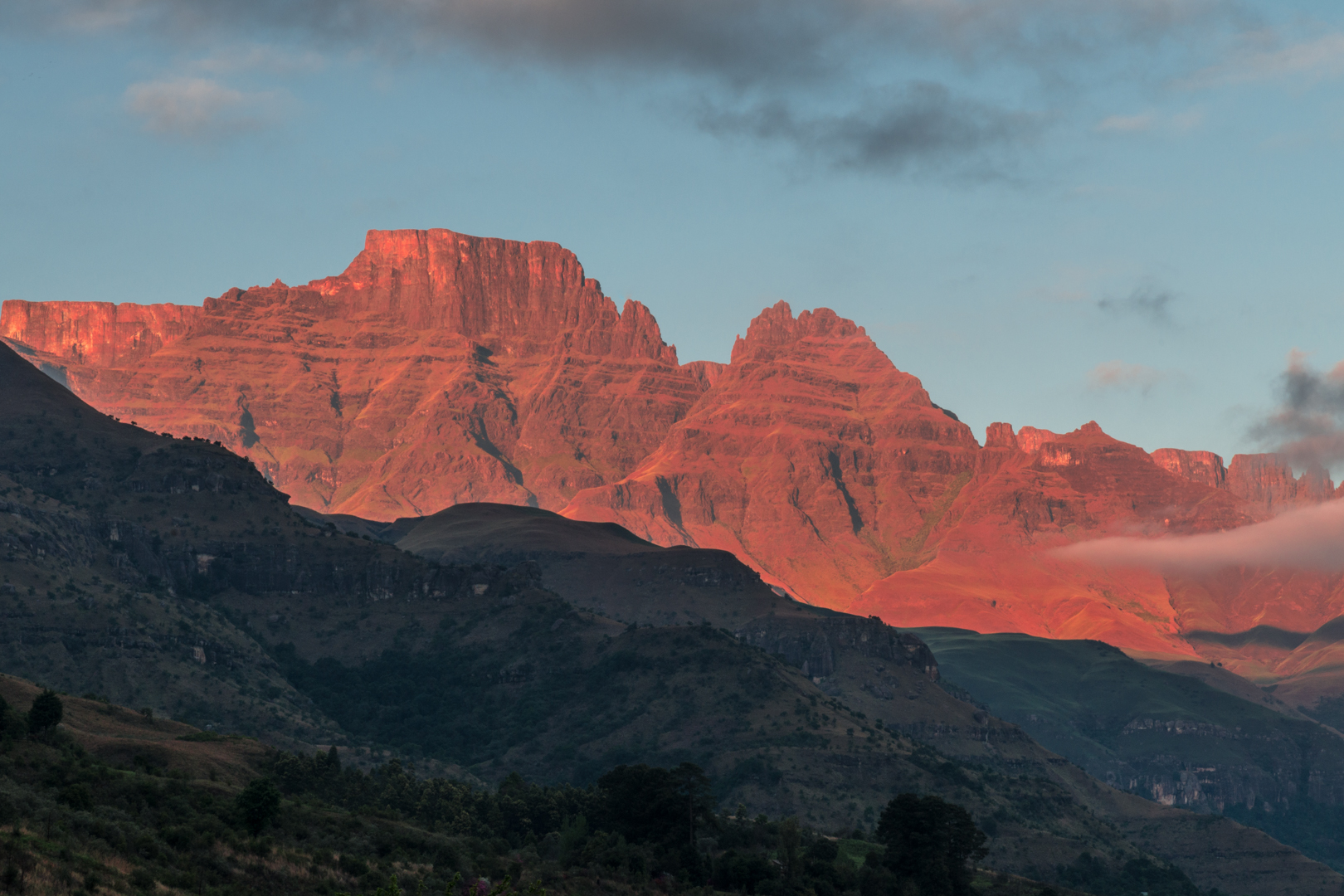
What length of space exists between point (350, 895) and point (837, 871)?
8380 cm

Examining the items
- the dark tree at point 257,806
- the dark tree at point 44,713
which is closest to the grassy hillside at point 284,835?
the dark tree at point 257,806

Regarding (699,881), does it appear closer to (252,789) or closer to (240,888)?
(252,789)

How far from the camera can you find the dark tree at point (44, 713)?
498 ft

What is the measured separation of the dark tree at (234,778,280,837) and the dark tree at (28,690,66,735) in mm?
29274

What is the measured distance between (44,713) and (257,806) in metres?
34.6

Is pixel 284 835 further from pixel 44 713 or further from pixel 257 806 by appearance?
pixel 44 713

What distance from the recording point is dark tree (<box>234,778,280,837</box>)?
421 ft

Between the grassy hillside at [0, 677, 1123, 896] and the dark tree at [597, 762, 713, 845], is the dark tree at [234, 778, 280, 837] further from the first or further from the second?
the dark tree at [597, 762, 713, 845]

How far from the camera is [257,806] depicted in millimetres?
129000

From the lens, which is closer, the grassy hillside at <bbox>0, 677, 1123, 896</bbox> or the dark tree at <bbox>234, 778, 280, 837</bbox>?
the grassy hillside at <bbox>0, 677, 1123, 896</bbox>

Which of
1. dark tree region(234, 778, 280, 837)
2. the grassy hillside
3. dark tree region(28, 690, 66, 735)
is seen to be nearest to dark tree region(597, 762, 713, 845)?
the grassy hillside

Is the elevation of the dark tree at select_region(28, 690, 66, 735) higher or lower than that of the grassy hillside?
higher

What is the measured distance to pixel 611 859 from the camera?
163m

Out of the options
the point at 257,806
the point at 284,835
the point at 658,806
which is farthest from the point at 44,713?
the point at 658,806
